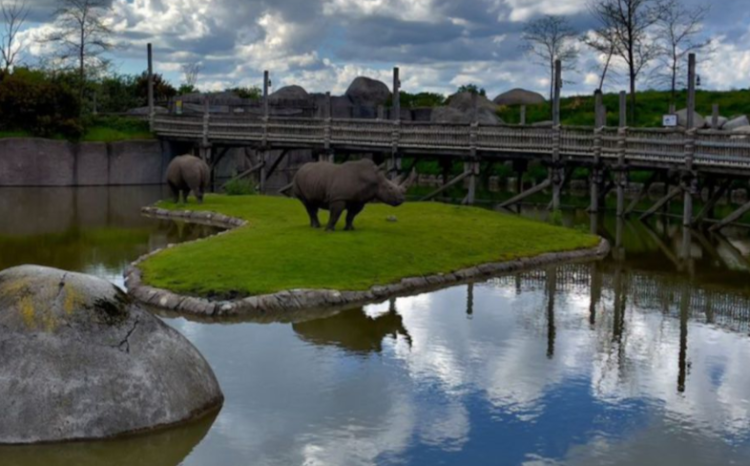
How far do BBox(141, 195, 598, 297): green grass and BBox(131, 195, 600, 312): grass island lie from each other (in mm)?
22

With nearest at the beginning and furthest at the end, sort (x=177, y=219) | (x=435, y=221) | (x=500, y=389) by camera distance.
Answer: (x=500, y=389) → (x=435, y=221) → (x=177, y=219)

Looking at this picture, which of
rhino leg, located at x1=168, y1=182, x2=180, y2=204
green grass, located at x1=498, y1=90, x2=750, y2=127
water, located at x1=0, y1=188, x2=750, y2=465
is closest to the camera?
water, located at x1=0, y1=188, x2=750, y2=465

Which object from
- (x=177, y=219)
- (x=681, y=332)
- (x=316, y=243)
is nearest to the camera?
(x=681, y=332)

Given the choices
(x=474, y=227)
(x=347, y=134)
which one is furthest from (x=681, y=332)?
(x=347, y=134)

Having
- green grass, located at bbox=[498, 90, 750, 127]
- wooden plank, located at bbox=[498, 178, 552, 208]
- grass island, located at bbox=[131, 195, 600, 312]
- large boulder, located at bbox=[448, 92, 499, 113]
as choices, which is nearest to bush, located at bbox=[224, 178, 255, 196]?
grass island, located at bbox=[131, 195, 600, 312]

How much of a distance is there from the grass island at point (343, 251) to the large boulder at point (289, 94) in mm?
32839

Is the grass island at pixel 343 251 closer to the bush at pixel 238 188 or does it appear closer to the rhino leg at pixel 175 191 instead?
the rhino leg at pixel 175 191

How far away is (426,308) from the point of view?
20.3 meters

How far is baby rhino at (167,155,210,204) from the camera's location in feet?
118

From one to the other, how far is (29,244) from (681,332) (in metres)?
17.9

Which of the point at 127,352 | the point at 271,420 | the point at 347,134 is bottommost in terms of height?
the point at 271,420

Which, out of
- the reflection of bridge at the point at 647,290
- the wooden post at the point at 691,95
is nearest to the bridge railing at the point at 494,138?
the wooden post at the point at 691,95

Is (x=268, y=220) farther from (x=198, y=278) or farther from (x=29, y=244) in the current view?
(x=198, y=278)

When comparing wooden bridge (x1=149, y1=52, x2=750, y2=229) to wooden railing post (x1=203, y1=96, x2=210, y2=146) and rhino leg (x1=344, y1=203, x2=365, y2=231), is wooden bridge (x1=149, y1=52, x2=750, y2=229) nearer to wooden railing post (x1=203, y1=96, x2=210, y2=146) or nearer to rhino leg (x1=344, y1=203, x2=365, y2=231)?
wooden railing post (x1=203, y1=96, x2=210, y2=146)
